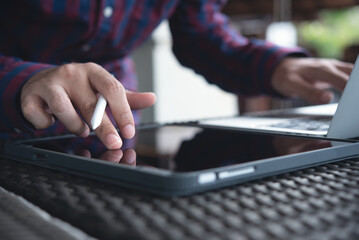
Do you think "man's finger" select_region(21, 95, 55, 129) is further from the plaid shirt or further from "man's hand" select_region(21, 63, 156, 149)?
the plaid shirt

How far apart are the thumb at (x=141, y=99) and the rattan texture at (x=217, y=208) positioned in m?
0.14

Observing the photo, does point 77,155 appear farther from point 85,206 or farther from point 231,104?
point 231,104

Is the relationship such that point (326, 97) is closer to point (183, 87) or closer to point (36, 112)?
point (36, 112)

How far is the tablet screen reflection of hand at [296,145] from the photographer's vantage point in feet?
1.10

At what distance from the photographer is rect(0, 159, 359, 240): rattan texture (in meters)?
0.20

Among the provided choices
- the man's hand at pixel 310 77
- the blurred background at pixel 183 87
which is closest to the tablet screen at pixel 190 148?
the man's hand at pixel 310 77

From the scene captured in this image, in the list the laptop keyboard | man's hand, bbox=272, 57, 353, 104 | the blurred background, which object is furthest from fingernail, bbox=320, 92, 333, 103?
the blurred background

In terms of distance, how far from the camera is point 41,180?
0.31m

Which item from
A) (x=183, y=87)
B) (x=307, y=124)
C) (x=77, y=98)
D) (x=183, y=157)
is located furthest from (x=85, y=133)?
(x=183, y=87)

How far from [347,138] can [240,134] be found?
0.11 m

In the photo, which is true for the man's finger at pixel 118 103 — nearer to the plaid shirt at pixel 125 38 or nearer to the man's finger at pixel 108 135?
the man's finger at pixel 108 135

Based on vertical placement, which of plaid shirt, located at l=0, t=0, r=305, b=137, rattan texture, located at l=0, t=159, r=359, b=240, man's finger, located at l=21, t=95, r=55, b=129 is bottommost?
rattan texture, located at l=0, t=159, r=359, b=240

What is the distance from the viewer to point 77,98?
1.40ft

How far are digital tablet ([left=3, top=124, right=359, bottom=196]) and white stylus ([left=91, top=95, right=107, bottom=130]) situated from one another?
2 cm
